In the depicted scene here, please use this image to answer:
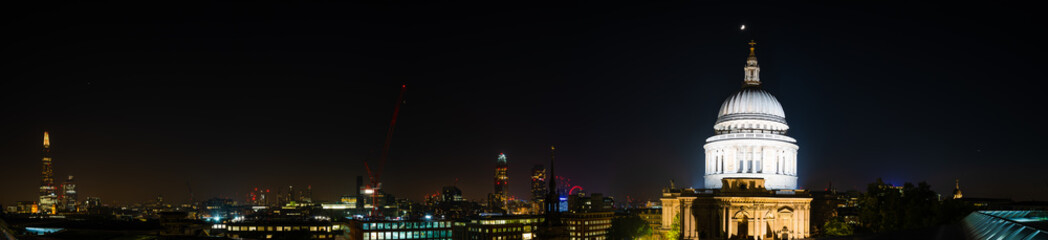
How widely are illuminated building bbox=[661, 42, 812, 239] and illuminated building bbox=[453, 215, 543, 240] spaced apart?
72250mm

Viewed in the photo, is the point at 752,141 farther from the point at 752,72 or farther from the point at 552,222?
the point at 552,222

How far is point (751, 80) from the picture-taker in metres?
108

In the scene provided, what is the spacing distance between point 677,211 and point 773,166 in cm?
1621

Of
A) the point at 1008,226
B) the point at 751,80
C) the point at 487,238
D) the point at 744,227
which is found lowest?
the point at 487,238

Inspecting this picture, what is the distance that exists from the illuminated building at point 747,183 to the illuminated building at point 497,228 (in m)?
72.3

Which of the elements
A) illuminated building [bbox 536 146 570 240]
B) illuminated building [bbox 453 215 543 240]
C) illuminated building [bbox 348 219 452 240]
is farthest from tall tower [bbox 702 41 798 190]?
illuminated building [bbox 348 219 452 240]

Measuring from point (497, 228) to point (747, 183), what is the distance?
106 m

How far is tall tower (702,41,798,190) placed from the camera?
321ft

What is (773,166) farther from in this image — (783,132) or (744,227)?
(744,227)

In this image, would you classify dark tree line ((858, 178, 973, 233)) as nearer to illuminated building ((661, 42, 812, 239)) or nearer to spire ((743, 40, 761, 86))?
illuminated building ((661, 42, 812, 239))

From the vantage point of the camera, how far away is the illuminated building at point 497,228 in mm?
174750

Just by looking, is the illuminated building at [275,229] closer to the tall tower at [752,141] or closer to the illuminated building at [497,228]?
the illuminated building at [497,228]

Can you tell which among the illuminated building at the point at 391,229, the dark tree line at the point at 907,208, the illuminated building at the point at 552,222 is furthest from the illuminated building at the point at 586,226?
the illuminated building at the point at 552,222

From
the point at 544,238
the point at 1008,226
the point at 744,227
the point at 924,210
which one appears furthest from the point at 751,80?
the point at 1008,226
